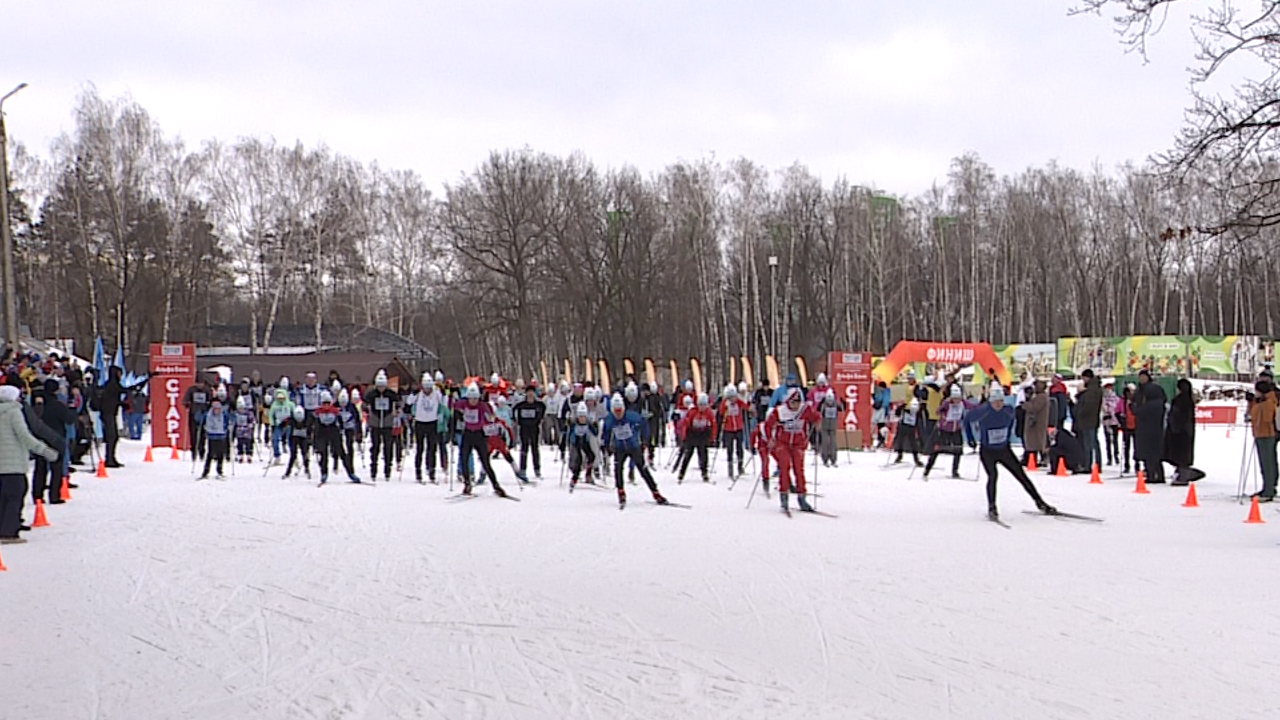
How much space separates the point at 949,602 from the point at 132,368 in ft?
150

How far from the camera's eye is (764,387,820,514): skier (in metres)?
15.5

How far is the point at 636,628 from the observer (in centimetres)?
823

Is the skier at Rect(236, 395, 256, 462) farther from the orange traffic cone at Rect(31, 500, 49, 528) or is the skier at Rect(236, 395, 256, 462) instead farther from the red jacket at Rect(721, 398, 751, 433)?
the orange traffic cone at Rect(31, 500, 49, 528)

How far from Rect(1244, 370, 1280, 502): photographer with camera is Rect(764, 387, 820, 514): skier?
5.87m

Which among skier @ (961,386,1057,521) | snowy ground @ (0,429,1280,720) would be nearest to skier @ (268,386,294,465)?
snowy ground @ (0,429,1280,720)

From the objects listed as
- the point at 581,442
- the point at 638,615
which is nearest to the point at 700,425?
the point at 581,442

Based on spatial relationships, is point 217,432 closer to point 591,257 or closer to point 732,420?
point 732,420

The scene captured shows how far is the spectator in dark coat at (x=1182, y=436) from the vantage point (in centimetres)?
1845

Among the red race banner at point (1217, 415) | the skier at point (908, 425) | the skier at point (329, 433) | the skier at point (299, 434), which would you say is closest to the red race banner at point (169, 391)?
the skier at point (299, 434)

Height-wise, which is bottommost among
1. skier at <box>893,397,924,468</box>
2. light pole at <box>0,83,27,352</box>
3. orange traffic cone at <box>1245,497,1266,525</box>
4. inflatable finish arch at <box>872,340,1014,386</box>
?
orange traffic cone at <box>1245,497,1266,525</box>

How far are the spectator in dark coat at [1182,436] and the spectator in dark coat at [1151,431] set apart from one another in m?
0.23

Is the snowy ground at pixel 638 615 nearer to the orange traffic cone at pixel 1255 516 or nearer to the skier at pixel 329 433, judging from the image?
the orange traffic cone at pixel 1255 516

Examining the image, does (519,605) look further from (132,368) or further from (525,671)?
(132,368)

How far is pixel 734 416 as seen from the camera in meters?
20.6
